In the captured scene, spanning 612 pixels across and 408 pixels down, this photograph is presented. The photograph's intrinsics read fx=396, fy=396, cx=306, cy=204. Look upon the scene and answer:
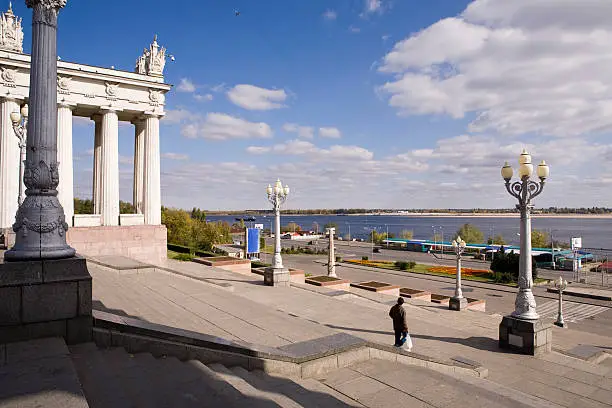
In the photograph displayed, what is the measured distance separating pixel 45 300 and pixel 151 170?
70.0 ft

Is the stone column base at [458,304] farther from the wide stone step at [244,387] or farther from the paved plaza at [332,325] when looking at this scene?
the wide stone step at [244,387]

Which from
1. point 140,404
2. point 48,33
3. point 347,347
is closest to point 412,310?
point 347,347

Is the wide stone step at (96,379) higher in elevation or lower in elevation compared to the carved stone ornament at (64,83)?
lower

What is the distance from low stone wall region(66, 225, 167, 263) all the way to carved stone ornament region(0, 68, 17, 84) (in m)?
8.65

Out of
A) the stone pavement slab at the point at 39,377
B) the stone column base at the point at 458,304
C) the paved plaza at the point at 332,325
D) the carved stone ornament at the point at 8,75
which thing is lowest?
the stone column base at the point at 458,304

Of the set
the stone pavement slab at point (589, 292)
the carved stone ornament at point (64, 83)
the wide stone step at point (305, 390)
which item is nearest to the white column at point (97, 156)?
the carved stone ornament at point (64, 83)

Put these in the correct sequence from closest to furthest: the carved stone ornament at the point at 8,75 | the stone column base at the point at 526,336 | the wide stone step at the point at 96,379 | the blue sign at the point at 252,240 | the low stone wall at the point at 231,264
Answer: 1. the wide stone step at the point at 96,379
2. the stone column base at the point at 526,336
3. the carved stone ornament at the point at 8,75
4. the low stone wall at the point at 231,264
5. the blue sign at the point at 252,240

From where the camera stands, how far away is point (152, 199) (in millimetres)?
25594

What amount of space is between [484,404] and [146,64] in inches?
1062

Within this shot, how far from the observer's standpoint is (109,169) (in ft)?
79.3

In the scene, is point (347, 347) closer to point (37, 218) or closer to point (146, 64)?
point (37, 218)

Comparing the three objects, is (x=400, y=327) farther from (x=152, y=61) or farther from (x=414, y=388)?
(x=152, y=61)

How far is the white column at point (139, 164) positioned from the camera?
25.8m

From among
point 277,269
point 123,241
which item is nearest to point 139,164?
point 123,241
